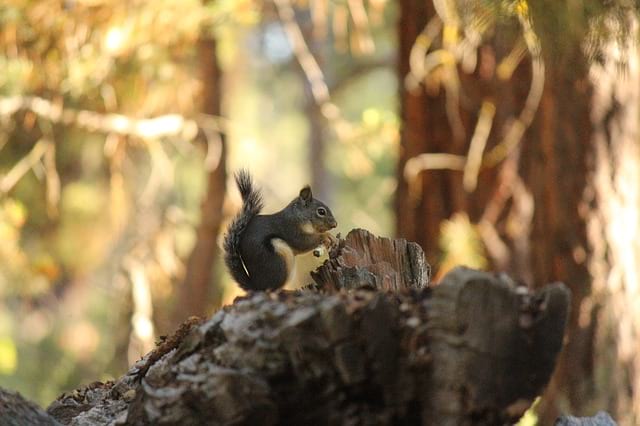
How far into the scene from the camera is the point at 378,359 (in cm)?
169

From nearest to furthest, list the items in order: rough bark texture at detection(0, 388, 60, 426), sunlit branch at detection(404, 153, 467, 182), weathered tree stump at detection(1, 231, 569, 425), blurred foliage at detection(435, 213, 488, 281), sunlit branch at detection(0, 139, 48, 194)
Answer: weathered tree stump at detection(1, 231, 569, 425) → rough bark texture at detection(0, 388, 60, 426) → blurred foliage at detection(435, 213, 488, 281) → sunlit branch at detection(404, 153, 467, 182) → sunlit branch at detection(0, 139, 48, 194)

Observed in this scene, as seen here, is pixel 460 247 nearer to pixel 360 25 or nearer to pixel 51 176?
pixel 360 25

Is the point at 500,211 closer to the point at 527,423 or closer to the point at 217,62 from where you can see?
the point at 527,423

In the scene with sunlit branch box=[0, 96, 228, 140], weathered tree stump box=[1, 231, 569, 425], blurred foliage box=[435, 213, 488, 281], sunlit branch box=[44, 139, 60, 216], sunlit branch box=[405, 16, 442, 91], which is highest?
sunlit branch box=[0, 96, 228, 140]

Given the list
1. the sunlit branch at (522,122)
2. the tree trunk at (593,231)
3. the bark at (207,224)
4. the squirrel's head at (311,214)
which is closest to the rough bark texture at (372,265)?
the squirrel's head at (311,214)

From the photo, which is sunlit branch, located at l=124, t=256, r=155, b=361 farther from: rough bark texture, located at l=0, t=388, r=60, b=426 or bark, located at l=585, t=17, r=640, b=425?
rough bark texture, located at l=0, t=388, r=60, b=426

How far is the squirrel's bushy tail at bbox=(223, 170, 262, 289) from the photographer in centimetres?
288

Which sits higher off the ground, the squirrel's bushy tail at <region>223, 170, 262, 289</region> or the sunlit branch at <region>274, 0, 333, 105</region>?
the sunlit branch at <region>274, 0, 333, 105</region>

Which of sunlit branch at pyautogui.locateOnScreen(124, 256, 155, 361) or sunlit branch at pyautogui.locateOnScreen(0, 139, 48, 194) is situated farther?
sunlit branch at pyautogui.locateOnScreen(124, 256, 155, 361)

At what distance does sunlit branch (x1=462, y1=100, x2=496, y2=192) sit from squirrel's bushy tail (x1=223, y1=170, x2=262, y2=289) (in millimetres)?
1851

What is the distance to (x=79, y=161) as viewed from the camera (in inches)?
300

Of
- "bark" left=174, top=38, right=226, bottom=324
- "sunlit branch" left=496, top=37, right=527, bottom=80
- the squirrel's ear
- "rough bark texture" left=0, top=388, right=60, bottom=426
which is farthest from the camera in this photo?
"bark" left=174, top=38, right=226, bottom=324

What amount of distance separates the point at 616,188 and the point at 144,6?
2413 millimetres

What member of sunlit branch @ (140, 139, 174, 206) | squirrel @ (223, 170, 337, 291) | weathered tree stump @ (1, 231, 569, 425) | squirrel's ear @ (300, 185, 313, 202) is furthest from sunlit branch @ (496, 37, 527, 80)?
weathered tree stump @ (1, 231, 569, 425)
